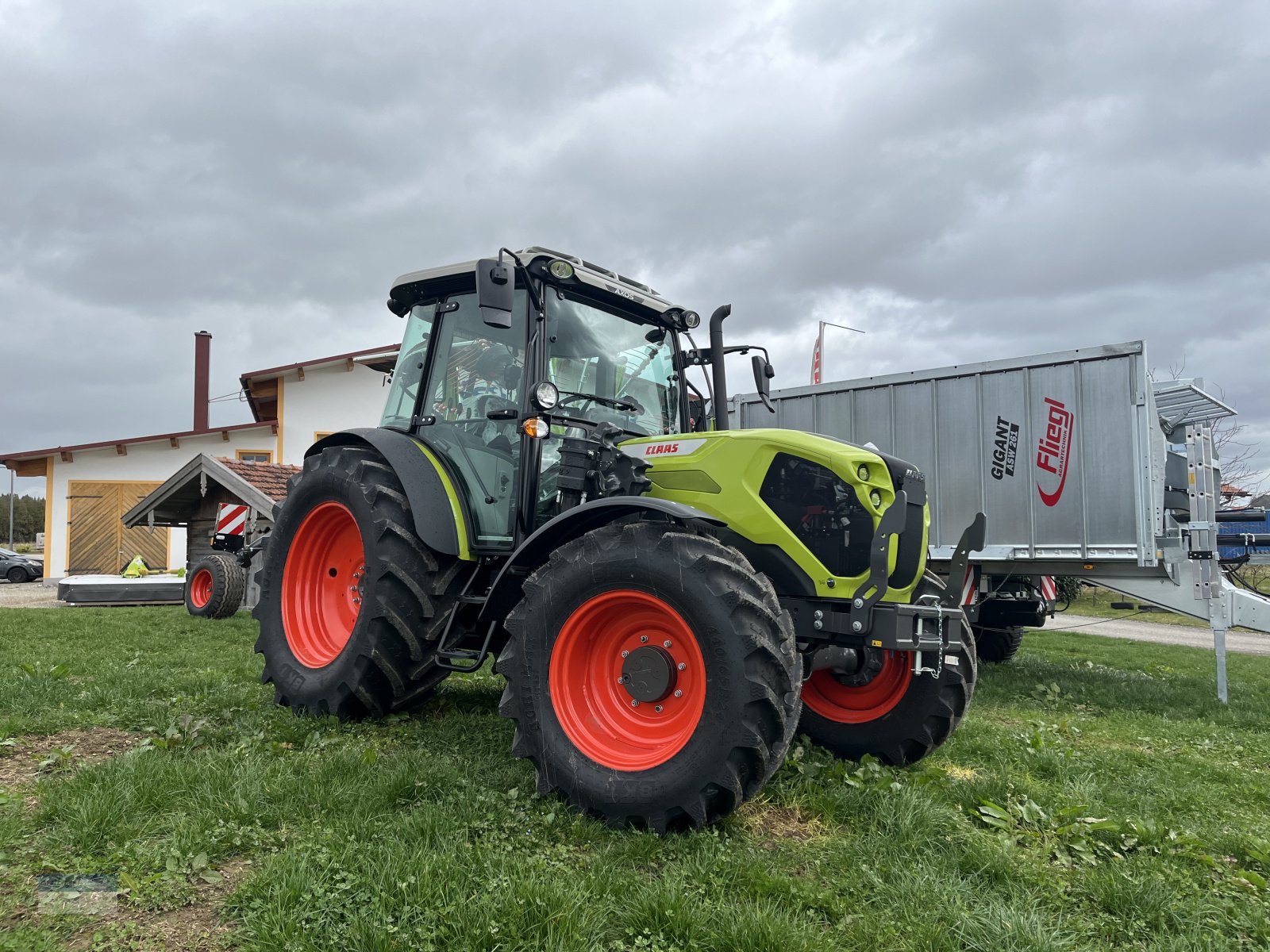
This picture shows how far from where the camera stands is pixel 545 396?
14.1 ft

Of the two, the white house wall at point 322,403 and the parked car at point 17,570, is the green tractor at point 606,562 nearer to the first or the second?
the white house wall at point 322,403

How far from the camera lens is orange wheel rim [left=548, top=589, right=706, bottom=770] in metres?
3.42

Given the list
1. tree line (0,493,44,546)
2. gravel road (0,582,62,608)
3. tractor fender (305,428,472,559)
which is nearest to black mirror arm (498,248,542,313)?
tractor fender (305,428,472,559)

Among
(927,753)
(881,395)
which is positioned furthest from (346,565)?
(881,395)

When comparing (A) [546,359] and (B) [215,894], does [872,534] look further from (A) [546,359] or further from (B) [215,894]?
(B) [215,894]

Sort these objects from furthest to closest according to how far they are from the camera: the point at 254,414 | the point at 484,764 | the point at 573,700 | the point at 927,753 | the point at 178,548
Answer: the point at 254,414
the point at 178,548
the point at 927,753
the point at 484,764
the point at 573,700

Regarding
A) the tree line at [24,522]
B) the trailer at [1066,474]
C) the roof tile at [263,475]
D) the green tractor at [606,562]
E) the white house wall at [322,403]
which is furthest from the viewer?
the tree line at [24,522]

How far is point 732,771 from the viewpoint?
3104mm

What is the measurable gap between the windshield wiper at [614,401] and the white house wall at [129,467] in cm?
1924

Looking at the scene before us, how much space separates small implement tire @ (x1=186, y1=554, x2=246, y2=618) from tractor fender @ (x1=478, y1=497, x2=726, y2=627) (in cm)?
812

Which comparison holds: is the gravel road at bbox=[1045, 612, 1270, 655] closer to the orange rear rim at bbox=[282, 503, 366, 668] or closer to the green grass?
the green grass

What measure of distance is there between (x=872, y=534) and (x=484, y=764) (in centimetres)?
206

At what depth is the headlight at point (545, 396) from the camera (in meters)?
4.29

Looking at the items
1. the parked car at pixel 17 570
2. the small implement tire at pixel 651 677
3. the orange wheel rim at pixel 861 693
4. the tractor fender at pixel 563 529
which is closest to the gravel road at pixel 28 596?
the parked car at pixel 17 570
